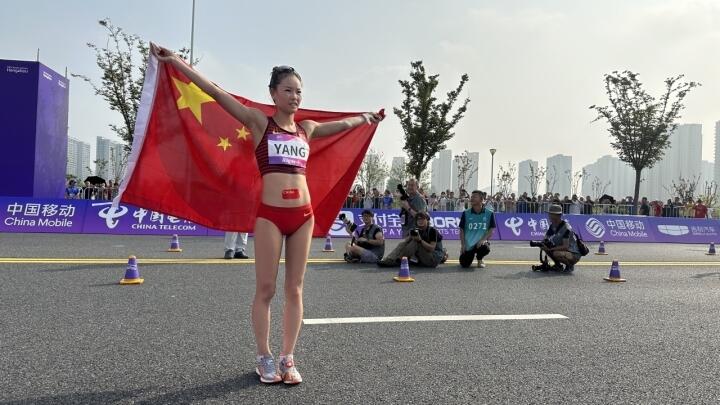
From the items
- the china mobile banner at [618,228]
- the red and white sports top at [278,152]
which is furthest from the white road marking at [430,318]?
the china mobile banner at [618,228]

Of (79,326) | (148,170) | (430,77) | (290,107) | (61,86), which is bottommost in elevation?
(79,326)

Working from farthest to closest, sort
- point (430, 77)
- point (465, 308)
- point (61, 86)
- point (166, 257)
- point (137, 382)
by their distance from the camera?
point (430, 77), point (61, 86), point (166, 257), point (465, 308), point (137, 382)

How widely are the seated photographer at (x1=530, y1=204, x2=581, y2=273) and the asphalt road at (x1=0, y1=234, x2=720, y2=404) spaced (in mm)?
1417

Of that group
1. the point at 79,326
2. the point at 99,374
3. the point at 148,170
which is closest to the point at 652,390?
the point at 99,374

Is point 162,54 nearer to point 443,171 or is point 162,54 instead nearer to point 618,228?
point 618,228

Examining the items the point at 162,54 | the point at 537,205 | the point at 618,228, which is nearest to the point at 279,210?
the point at 162,54

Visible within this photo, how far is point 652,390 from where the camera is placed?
368cm

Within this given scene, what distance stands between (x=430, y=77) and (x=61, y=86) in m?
19.8

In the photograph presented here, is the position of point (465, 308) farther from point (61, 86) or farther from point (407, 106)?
point (407, 106)

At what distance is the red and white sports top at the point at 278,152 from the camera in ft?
12.5

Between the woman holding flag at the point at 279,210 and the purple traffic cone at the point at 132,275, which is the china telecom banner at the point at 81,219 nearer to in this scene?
the purple traffic cone at the point at 132,275

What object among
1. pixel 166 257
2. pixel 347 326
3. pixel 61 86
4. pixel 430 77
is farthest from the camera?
pixel 430 77

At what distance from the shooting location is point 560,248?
10.7 metres

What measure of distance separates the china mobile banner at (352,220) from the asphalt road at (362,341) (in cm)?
803
